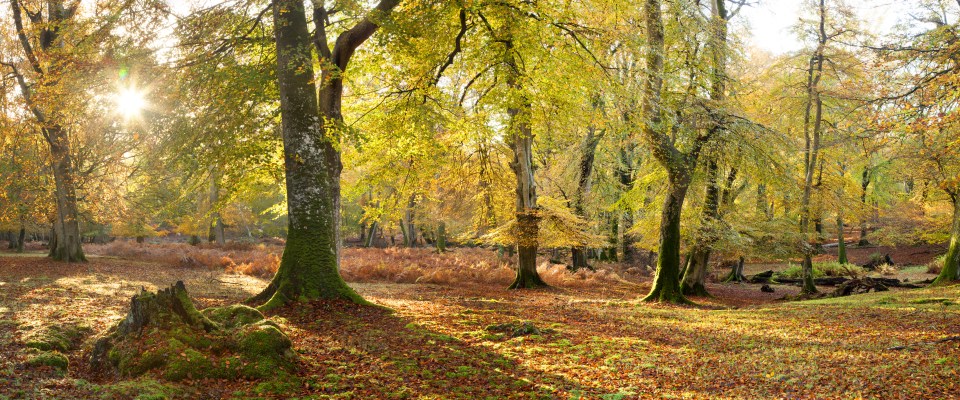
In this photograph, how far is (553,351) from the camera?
7.45m

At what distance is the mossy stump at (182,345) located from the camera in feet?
17.9

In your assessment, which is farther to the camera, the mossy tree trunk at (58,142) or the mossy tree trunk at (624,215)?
the mossy tree trunk at (624,215)

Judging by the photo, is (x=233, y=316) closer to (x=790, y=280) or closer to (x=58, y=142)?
(x=58, y=142)

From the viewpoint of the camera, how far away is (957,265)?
18.2 meters

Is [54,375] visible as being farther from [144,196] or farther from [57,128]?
[144,196]

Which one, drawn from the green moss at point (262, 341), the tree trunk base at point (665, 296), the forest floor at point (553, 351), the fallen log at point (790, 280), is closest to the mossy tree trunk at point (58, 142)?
the forest floor at point (553, 351)

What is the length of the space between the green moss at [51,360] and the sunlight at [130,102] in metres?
7.60

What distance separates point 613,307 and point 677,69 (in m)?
6.82

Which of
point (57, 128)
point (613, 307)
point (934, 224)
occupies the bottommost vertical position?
point (613, 307)

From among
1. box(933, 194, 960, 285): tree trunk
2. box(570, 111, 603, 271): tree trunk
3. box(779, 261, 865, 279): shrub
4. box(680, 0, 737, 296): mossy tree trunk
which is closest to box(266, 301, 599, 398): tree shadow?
box(680, 0, 737, 296): mossy tree trunk

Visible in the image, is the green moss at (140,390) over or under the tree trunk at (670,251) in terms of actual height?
under

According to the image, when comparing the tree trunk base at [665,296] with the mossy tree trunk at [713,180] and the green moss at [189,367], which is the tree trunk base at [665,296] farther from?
the green moss at [189,367]

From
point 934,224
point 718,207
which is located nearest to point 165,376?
point 718,207

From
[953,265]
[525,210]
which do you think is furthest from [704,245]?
[953,265]
